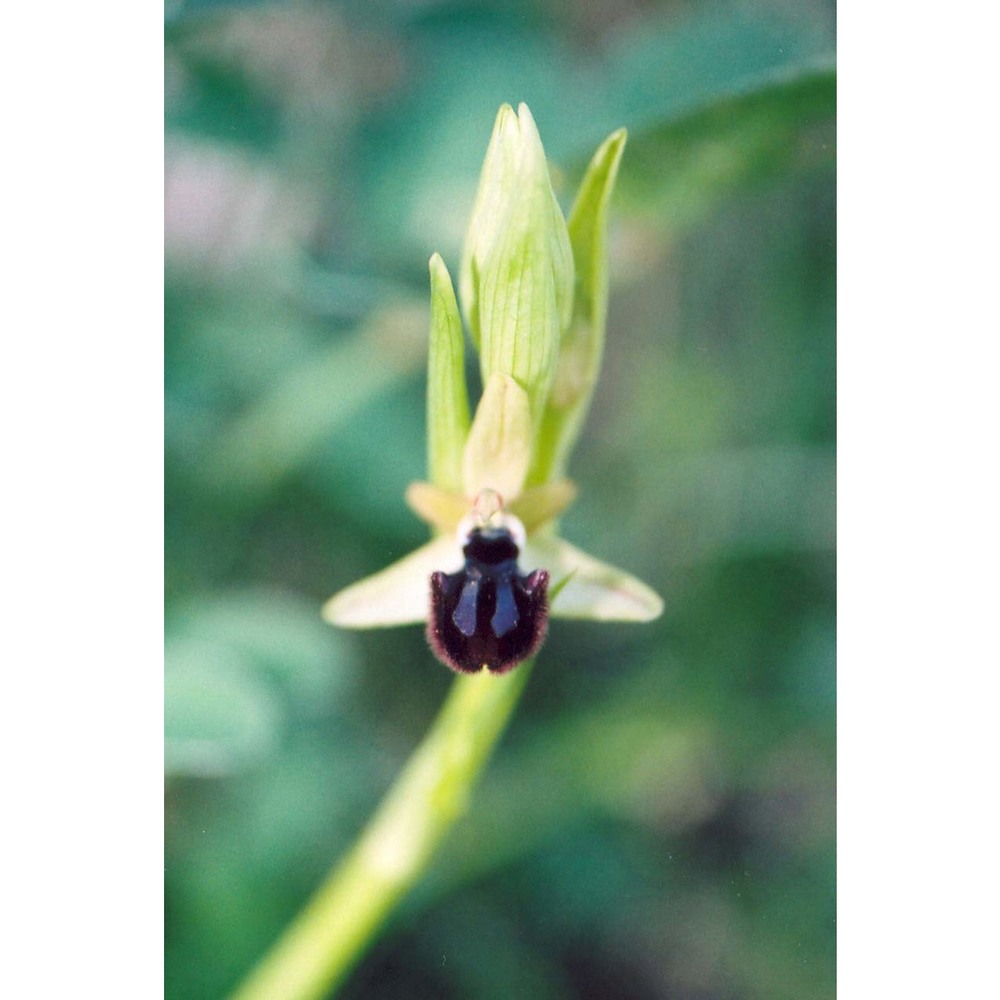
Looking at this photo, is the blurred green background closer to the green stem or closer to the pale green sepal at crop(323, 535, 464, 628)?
the green stem

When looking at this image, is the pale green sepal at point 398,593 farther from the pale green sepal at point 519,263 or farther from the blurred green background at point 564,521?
the blurred green background at point 564,521

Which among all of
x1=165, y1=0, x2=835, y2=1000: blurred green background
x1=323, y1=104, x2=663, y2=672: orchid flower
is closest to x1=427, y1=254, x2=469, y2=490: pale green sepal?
x1=323, y1=104, x2=663, y2=672: orchid flower

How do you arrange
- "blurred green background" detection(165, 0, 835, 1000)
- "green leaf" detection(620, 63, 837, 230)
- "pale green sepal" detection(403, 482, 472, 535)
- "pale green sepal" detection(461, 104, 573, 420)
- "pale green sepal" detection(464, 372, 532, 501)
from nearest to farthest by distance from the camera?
"pale green sepal" detection(461, 104, 573, 420) < "pale green sepal" detection(464, 372, 532, 501) < "pale green sepal" detection(403, 482, 472, 535) < "green leaf" detection(620, 63, 837, 230) < "blurred green background" detection(165, 0, 835, 1000)

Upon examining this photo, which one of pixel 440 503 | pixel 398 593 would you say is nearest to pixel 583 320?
pixel 440 503

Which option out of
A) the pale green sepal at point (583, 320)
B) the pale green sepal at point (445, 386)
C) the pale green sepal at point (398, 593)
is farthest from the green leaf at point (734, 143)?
the pale green sepal at point (398, 593)

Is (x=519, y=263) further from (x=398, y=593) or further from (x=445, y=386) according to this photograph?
(x=398, y=593)

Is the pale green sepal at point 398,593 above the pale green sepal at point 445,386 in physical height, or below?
below
